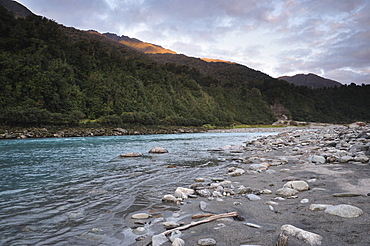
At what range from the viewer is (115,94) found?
7081 centimetres

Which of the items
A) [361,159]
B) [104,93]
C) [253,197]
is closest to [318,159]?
Answer: [361,159]

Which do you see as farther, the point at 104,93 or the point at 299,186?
the point at 104,93

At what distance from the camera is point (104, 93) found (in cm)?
6756

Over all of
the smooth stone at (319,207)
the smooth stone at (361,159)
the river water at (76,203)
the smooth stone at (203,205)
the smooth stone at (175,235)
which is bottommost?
the river water at (76,203)

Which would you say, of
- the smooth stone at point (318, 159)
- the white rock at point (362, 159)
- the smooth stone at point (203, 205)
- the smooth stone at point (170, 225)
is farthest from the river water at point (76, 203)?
the white rock at point (362, 159)

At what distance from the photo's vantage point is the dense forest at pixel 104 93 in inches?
1855

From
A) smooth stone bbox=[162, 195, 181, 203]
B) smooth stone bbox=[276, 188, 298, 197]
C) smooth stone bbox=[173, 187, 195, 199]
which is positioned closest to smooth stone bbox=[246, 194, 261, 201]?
smooth stone bbox=[276, 188, 298, 197]

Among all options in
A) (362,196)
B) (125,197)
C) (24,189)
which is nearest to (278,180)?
(362,196)

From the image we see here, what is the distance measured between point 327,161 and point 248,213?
599cm

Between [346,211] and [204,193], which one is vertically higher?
[346,211]

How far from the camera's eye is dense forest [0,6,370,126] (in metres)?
47.1

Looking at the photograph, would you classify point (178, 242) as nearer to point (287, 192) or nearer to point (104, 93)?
point (287, 192)

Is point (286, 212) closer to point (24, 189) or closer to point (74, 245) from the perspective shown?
point (74, 245)

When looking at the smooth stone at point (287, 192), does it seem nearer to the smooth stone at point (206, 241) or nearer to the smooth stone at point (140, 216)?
the smooth stone at point (206, 241)
